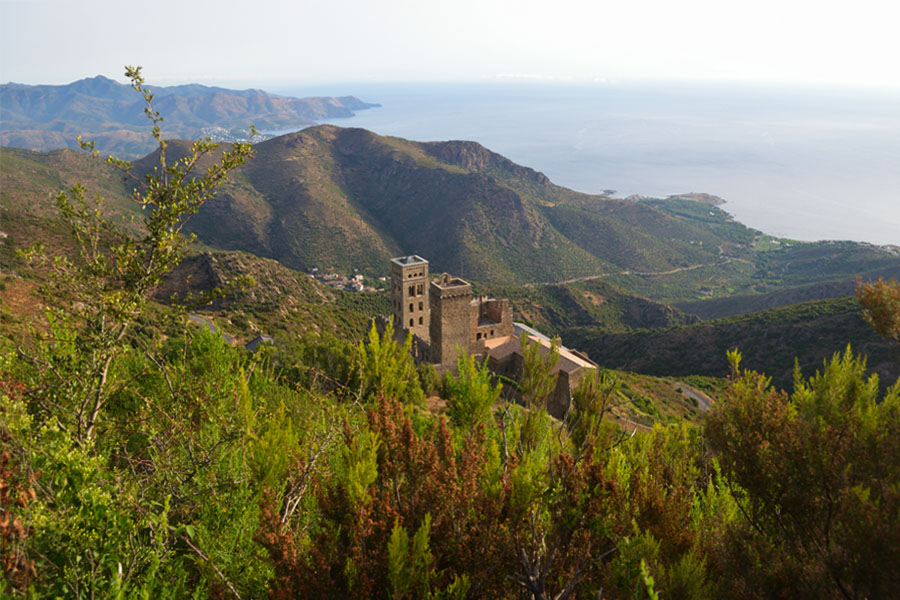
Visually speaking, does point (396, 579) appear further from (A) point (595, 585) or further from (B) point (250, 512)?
(B) point (250, 512)

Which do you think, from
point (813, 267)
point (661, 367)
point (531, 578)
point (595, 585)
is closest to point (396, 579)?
point (531, 578)

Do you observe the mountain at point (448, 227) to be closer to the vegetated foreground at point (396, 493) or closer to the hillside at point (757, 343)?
the hillside at point (757, 343)

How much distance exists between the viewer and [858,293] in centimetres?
611

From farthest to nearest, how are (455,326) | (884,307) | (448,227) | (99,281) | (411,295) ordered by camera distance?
(448,227) < (411,295) < (455,326) < (884,307) < (99,281)

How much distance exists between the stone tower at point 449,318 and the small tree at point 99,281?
1936cm

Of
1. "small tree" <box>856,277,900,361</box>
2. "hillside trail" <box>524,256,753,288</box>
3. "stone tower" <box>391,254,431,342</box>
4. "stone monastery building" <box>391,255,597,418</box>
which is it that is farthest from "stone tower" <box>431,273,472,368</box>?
"hillside trail" <box>524,256,753,288</box>

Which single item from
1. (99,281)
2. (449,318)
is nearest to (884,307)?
(99,281)

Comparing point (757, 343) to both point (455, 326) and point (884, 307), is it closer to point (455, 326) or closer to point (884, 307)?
point (455, 326)

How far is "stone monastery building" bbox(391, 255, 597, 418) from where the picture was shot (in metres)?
25.0

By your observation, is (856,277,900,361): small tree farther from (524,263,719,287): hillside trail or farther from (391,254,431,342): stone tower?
(524,263,719,287): hillside trail

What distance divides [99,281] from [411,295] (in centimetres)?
2373

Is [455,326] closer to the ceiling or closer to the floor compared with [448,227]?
closer to the floor

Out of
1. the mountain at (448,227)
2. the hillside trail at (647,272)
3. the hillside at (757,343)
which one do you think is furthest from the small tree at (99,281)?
the hillside trail at (647,272)

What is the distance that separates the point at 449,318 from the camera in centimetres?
2514
